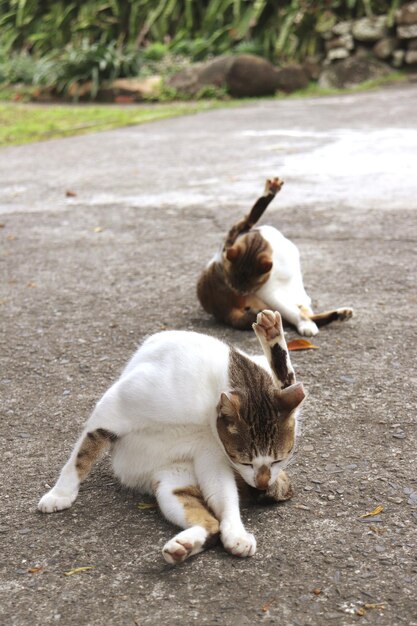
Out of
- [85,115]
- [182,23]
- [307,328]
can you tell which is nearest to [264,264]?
[307,328]

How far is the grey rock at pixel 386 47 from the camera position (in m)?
14.9

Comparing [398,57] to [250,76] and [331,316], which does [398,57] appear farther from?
[331,316]

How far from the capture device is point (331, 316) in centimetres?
432

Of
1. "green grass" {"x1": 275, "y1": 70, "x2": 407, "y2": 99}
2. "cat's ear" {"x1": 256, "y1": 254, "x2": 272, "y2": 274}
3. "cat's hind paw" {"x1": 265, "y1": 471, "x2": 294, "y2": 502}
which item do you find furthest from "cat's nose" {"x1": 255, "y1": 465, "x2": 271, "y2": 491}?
"green grass" {"x1": 275, "y1": 70, "x2": 407, "y2": 99}

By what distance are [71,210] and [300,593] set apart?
5.20m

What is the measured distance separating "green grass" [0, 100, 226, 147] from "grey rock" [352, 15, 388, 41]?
9.76 feet

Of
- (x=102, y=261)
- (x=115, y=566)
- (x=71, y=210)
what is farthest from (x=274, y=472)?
(x=71, y=210)

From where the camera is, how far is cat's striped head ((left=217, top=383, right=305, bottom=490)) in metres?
2.58

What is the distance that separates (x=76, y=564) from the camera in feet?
8.07

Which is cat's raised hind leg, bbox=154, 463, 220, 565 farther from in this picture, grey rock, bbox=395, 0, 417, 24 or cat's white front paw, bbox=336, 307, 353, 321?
grey rock, bbox=395, 0, 417, 24

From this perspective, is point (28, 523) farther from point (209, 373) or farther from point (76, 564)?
point (209, 373)

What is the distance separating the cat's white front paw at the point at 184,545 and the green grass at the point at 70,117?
9153 millimetres

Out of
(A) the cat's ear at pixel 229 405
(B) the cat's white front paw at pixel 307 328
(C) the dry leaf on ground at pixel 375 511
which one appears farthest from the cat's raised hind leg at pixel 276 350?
(B) the cat's white front paw at pixel 307 328

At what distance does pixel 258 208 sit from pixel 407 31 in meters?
11.4
